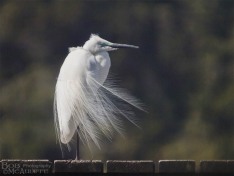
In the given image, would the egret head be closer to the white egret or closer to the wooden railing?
the white egret

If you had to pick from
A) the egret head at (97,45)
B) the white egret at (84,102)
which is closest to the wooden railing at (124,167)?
the white egret at (84,102)

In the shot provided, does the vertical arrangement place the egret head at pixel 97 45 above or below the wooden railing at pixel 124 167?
above

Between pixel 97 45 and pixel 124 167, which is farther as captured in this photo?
pixel 97 45

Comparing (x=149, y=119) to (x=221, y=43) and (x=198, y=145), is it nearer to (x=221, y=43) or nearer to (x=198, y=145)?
(x=198, y=145)

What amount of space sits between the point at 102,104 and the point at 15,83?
327cm

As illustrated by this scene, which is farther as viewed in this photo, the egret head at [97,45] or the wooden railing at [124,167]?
the egret head at [97,45]

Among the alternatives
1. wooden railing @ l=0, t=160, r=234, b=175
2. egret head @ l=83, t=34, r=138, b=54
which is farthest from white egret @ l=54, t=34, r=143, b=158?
wooden railing @ l=0, t=160, r=234, b=175

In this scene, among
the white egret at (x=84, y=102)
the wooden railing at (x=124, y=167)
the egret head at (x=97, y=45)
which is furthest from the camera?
the egret head at (x=97, y=45)

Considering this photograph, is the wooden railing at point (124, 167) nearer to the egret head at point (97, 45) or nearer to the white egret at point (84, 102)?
the white egret at point (84, 102)

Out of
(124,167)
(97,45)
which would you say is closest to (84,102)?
(97,45)

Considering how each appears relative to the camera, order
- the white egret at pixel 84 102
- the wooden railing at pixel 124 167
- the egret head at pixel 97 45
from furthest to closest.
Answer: the egret head at pixel 97 45 → the white egret at pixel 84 102 → the wooden railing at pixel 124 167

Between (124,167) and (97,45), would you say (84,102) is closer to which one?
(97,45)

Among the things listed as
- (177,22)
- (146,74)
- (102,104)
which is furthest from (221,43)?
(102,104)

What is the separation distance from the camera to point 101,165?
1946 mm
